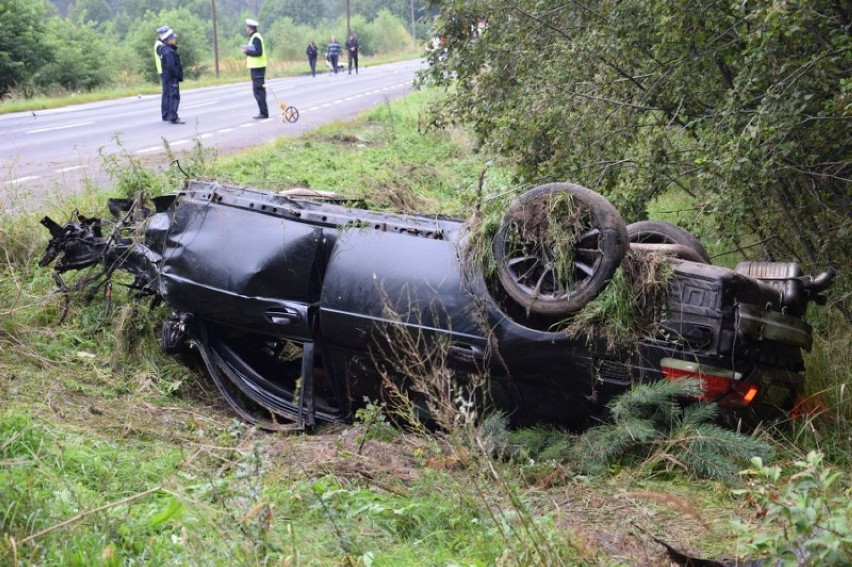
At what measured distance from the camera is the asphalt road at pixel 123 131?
31.1ft

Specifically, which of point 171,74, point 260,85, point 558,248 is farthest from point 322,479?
point 260,85

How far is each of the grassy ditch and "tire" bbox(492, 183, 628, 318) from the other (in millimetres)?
653

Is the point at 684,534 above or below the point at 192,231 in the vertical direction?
below

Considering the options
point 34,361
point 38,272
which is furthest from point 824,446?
point 38,272

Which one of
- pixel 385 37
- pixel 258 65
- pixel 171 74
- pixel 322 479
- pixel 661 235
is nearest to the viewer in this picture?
pixel 322 479

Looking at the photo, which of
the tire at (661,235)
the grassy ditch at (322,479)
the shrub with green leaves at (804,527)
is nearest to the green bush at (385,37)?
the grassy ditch at (322,479)

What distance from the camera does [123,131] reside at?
15609 mm

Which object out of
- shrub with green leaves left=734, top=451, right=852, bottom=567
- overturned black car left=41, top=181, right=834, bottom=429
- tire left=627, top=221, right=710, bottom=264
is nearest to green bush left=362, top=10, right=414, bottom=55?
overturned black car left=41, top=181, right=834, bottom=429

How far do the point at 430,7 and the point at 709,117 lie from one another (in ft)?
13.1

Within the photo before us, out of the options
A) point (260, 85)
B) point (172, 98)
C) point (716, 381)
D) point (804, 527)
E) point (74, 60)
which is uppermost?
point (74, 60)

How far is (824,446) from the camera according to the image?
437 cm

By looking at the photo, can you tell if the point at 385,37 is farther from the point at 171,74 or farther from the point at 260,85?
the point at 171,74

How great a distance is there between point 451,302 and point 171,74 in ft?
45.7

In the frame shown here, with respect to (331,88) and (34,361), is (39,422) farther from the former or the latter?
(331,88)
